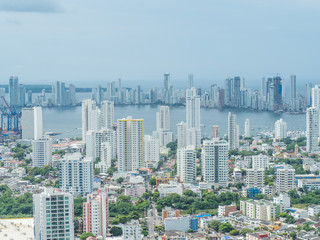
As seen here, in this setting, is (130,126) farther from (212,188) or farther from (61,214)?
(61,214)

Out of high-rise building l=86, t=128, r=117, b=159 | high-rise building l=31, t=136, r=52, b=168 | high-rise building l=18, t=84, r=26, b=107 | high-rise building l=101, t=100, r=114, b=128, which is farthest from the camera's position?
high-rise building l=18, t=84, r=26, b=107

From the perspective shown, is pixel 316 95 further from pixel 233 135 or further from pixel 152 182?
pixel 152 182

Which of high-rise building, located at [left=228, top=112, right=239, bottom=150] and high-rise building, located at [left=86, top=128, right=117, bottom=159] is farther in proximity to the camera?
high-rise building, located at [left=228, top=112, right=239, bottom=150]

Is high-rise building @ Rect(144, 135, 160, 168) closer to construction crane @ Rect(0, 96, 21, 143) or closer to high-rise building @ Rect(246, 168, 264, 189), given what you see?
high-rise building @ Rect(246, 168, 264, 189)

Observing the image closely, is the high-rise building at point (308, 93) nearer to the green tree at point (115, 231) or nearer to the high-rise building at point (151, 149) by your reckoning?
the high-rise building at point (151, 149)


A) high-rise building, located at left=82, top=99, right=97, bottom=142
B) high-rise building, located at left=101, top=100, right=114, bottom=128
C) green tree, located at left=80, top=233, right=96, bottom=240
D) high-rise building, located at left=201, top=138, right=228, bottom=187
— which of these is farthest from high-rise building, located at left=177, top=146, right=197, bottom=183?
high-rise building, located at left=101, top=100, right=114, bottom=128

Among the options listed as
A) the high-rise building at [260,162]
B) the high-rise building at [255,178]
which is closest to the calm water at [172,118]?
the high-rise building at [260,162]

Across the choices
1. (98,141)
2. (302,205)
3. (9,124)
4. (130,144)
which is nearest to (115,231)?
(302,205)
